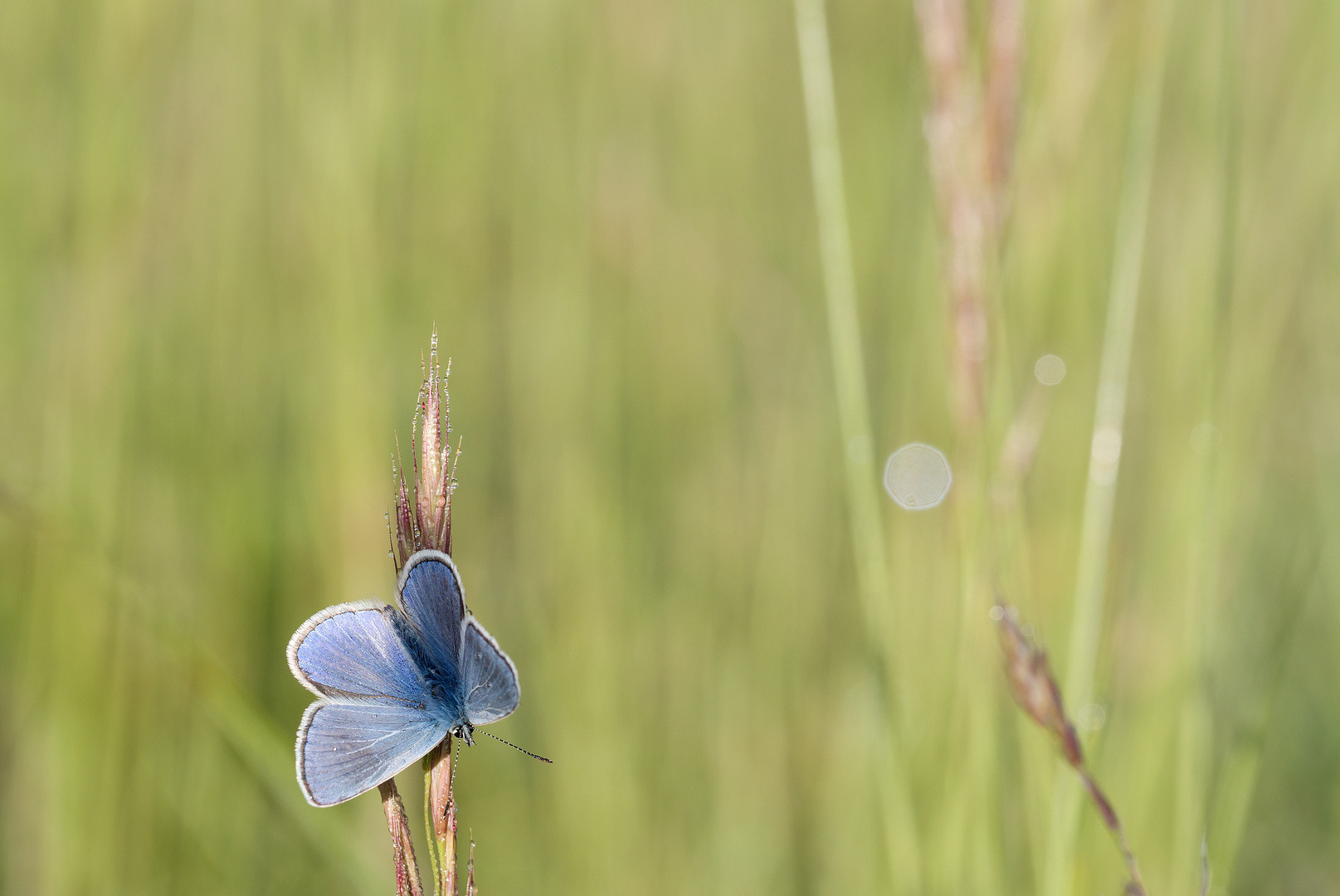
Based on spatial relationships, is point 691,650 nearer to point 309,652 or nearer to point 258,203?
point 309,652

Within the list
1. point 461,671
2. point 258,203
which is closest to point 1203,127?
point 461,671

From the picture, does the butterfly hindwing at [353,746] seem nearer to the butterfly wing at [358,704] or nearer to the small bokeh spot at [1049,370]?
the butterfly wing at [358,704]

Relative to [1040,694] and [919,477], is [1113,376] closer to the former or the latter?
[1040,694]

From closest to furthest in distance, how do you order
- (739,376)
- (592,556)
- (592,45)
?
(592,556)
(592,45)
(739,376)

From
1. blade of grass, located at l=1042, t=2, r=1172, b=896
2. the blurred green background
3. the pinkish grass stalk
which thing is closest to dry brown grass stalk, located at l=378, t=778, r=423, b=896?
the pinkish grass stalk

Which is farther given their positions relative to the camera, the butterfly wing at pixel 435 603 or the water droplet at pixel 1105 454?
the water droplet at pixel 1105 454

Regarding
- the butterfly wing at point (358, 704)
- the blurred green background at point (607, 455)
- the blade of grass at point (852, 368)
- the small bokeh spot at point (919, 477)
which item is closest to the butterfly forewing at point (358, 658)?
the butterfly wing at point (358, 704)

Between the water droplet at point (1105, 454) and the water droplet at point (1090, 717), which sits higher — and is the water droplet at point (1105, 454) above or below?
above
